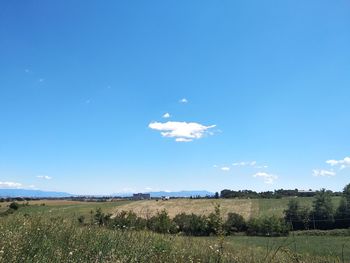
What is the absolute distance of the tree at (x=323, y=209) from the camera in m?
69.5

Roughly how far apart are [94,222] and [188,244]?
232 centimetres

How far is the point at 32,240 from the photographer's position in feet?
18.7

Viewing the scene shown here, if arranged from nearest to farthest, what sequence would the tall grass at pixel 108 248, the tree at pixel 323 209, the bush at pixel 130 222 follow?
the tall grass at pixel 108 248
the bush at pixel 130 222
the tree at pixel 323 209

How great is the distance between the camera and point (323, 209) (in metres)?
76.5

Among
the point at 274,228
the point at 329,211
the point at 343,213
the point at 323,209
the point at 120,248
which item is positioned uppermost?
the point at 323,209

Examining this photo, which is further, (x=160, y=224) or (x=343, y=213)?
(x=343, y=213)

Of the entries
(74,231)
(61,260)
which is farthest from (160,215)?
(61,260)

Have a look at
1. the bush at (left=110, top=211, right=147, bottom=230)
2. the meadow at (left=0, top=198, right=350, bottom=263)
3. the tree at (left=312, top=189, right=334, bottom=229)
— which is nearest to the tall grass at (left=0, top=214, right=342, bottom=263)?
the meadow at (left=0, top=198, right=350, bottom=263)

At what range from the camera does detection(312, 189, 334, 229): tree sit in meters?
69.5

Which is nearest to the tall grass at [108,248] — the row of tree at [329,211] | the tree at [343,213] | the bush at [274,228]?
the bush at [274,228]

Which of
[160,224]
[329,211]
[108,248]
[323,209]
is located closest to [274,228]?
[160,224]

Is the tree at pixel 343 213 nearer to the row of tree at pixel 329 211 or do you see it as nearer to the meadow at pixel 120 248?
the row of tree at pixel 329 211

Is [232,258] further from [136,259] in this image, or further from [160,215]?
[160,215]

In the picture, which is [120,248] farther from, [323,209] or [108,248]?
[323,209]
